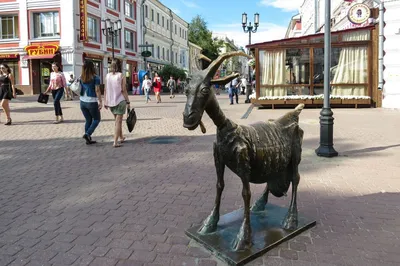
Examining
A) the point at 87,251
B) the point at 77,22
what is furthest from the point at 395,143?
the point at 77,22

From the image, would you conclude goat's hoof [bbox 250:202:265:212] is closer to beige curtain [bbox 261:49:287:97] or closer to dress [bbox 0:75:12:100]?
dress [bbox 0:75:12:100]

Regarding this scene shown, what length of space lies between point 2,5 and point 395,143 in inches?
1237

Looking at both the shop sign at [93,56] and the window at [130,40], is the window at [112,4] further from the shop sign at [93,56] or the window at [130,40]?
the shop sign at [93,56]

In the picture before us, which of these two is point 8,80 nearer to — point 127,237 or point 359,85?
point 127,237

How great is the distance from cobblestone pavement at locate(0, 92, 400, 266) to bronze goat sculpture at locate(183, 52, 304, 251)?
1.04 ft

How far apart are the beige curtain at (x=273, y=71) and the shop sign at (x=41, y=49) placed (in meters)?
18.3

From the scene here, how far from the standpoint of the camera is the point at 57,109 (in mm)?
11672

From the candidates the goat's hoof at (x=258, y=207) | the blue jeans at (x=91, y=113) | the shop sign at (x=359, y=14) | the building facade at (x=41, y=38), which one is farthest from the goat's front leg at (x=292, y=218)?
the building facade at (x=41, y=38)

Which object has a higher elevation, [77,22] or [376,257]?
[77,22]

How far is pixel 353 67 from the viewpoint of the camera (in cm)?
1695

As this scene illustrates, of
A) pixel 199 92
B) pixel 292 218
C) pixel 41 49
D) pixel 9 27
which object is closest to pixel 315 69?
pixel 292 218

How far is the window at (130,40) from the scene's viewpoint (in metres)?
39.3

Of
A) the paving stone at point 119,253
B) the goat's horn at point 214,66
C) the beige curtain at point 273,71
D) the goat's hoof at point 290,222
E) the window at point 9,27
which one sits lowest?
the paving stone at point 119,253

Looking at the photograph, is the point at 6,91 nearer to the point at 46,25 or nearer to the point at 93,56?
the point at 46,25
